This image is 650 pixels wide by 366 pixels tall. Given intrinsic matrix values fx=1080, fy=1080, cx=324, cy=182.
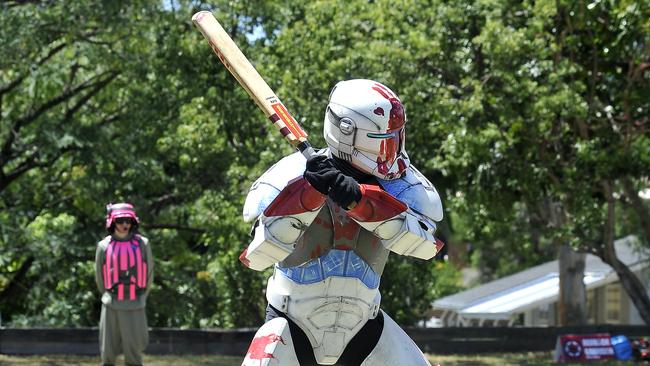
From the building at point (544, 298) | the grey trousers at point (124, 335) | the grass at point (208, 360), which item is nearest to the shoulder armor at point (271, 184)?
the grey trousers at point (124, 335)

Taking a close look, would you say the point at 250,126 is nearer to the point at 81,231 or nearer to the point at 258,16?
the point at 258,16

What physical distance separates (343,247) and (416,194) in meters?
0.44

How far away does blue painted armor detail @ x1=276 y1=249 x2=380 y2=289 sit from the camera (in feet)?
Result: 17.0

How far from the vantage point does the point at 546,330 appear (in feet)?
43.6

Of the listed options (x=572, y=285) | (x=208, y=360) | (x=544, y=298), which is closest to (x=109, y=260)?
(x=208, y=360)

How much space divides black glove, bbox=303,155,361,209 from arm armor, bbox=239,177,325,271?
0.11m

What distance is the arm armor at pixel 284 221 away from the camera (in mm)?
4898

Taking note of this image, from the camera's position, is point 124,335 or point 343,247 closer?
point 343,247

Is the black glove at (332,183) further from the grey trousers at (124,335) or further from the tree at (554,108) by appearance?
the tree at (554,108)

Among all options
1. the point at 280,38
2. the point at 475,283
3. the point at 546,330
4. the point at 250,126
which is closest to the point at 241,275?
the point at 250,126

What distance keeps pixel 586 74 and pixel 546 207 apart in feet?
10.6

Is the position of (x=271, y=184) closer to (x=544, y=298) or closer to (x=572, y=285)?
(x=572, y=285)

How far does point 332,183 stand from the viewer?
473 centimetres

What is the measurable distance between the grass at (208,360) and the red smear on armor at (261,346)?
6.23 m
